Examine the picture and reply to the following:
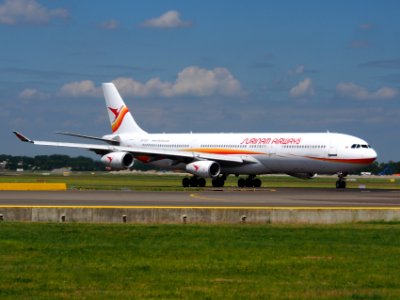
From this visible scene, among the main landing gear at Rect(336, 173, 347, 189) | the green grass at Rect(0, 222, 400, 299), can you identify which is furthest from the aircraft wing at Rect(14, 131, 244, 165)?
the green grass at Rect(0, 222, 400, 299)

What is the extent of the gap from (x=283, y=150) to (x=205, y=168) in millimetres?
5860

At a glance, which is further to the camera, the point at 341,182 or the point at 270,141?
the point at 270,141

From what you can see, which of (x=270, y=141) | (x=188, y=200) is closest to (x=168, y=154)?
(x=270, y=141)

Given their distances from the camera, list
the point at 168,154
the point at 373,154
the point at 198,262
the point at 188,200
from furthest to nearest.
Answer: the point at 168,154 → the point at 373,154 → the point at 188,200 → the point at 198,262

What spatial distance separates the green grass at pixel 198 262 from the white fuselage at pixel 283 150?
36.0 m

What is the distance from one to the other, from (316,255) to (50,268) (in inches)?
241

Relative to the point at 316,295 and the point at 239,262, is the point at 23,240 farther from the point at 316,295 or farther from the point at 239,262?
the point at 316,295

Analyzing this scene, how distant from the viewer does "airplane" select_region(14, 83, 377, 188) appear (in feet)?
208

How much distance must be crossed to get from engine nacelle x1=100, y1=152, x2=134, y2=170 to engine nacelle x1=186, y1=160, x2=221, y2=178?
4.61 meters

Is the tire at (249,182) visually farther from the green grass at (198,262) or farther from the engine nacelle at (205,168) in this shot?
the green grass at (198,262)

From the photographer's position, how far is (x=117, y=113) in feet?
265

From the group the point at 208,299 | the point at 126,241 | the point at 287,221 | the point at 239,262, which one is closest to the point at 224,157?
the point at 287,221

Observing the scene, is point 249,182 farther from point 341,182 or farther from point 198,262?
point 198,262

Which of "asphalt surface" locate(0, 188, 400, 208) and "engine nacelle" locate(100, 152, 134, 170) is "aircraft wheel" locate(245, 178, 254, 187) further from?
"asphalt surface" locate(0, 188, 400, 208)
